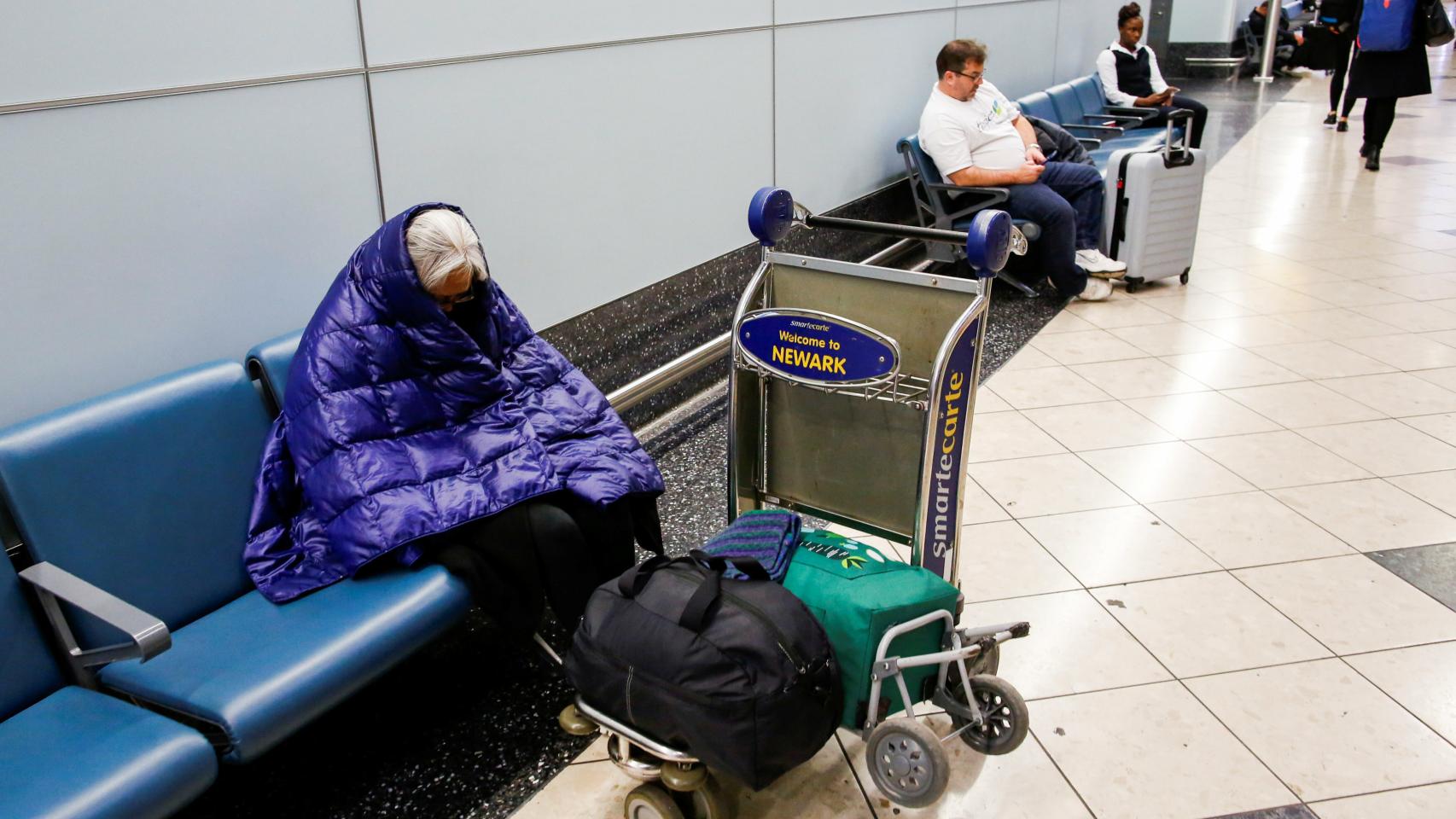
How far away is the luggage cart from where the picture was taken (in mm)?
1792

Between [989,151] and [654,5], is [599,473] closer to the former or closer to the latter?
[654,5]

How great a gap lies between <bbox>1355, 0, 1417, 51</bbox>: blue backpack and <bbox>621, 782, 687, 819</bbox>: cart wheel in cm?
739

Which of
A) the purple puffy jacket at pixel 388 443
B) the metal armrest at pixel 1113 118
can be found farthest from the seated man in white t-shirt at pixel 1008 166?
the purple puffy jacket at pixel 388 443

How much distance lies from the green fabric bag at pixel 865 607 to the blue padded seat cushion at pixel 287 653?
25.4 inches

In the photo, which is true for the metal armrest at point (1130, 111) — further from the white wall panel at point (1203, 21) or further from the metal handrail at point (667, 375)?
the white wall panel at point (1203, 21)

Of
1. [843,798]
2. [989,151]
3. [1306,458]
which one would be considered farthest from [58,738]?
[989,151]

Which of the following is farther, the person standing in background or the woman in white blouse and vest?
the person standing in background

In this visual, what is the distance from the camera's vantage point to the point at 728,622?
5.58 feet

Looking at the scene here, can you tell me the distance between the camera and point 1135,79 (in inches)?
267

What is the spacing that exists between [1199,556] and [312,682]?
84.3 inches

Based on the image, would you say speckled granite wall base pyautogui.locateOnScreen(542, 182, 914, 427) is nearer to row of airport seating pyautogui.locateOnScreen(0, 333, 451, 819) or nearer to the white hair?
the white hair

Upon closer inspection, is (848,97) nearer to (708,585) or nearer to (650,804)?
(708,585)

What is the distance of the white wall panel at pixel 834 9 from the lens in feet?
12.7

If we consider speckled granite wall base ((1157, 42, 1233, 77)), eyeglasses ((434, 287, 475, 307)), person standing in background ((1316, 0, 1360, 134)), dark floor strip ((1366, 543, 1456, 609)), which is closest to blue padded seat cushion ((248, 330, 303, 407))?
eyeglasses ((434, 287, 475, 307))
